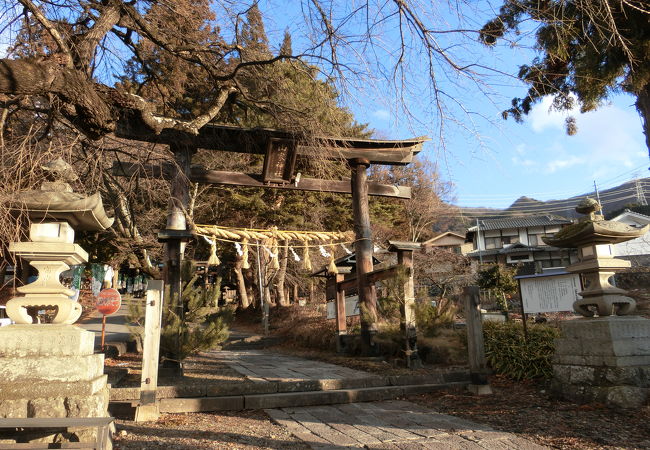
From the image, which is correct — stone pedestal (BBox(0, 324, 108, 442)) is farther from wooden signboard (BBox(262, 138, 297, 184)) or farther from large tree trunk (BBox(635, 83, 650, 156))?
large tree trunk (BBox(635, 83, 650, 156))

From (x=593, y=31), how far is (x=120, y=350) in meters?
13.1

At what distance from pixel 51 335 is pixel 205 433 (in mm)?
1874

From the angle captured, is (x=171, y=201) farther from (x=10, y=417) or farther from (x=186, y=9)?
(x=10, y=417)

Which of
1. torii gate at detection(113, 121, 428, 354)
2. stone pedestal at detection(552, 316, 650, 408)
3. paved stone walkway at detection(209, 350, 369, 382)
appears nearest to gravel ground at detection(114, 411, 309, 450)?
paved stone walkway at detection(209, 350, 369, 382)

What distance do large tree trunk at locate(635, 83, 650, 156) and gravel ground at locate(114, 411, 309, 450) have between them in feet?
26.8

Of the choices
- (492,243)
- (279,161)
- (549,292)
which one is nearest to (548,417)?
(549,292)

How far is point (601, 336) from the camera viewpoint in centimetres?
574

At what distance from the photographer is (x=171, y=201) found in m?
8.49

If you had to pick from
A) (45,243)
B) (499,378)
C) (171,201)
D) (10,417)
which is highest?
(171,201)

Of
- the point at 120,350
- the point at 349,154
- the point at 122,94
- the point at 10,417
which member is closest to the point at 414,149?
the point at 349,154

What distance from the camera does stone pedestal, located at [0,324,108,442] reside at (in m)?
3.82

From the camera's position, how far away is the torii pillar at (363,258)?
10.1 meters

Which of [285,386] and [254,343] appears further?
[254,343]

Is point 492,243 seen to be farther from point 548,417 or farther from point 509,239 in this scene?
point 548,417
